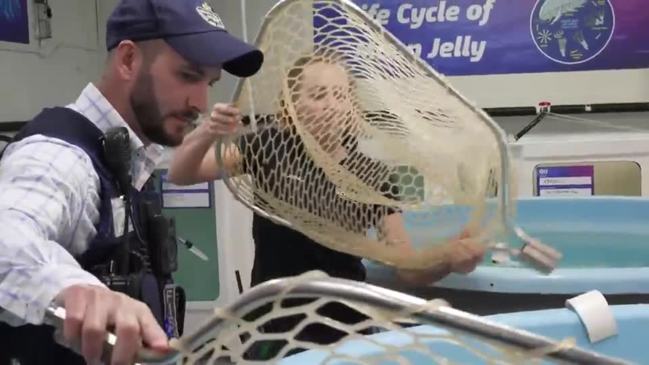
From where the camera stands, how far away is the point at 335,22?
1.19 metres

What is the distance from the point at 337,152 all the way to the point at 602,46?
1.08 meters

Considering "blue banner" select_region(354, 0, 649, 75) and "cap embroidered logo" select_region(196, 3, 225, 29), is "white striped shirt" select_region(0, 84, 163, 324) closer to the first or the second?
"cap embroidered logo" select_region(196, 3, 225, 29)

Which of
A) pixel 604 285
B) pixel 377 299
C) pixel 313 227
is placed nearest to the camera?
pixel 377 299

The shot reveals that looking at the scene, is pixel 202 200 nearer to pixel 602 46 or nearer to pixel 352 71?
pixel 352 71

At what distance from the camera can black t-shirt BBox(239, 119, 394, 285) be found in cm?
123

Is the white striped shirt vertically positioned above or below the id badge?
above

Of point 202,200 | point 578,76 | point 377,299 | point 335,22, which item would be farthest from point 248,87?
point 578,76

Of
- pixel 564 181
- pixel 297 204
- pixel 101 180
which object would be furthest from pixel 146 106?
pixel 564 181

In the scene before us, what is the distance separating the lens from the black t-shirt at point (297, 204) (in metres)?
1.23

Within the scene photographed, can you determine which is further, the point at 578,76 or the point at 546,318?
the point at 578,76

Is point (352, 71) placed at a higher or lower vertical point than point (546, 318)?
higher

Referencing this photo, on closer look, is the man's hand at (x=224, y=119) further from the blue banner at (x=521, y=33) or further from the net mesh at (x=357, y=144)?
the blue banner at (x=521, y=33)

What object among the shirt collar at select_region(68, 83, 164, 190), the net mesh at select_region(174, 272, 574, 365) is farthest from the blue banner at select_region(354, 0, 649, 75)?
the net mesh at select_region(174, 272, 574, 365)

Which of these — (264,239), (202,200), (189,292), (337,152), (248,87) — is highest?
(248,87)
